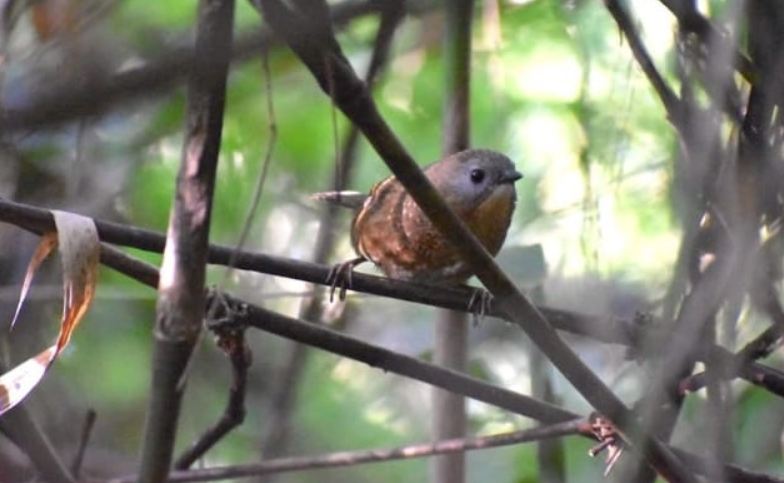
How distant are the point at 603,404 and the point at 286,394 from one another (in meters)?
0.96

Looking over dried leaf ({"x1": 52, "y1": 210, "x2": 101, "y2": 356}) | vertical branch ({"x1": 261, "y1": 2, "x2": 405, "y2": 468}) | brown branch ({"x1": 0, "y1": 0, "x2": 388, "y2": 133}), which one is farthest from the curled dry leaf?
vertical branch ({"x1": 261, "y1": 2, "x2": 405, "y2": 468})

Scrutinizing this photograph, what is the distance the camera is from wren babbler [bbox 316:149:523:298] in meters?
2.48

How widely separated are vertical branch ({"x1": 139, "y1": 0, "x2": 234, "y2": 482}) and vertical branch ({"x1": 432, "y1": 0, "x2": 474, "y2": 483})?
3.55ft

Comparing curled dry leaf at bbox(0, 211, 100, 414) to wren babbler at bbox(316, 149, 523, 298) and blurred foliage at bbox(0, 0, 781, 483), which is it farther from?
wren babbler at bbox(316, 149, 523, 298)

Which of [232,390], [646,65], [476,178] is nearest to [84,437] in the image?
[232,390]

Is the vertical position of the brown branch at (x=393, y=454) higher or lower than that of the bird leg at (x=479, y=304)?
lower

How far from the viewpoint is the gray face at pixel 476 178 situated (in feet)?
8.30

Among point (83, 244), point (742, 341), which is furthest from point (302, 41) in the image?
point (742, 341)

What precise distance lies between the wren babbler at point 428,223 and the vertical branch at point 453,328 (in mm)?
300

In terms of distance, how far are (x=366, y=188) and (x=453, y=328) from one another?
987 mm

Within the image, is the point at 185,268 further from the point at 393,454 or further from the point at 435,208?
the point at 393,454

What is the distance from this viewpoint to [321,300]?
2.47m

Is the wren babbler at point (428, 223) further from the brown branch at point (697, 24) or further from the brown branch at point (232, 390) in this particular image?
the brown branch at point (697, 24)

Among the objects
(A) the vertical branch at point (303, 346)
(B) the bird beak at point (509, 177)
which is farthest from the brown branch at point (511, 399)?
(B) the bird beak at point (509, 177)
